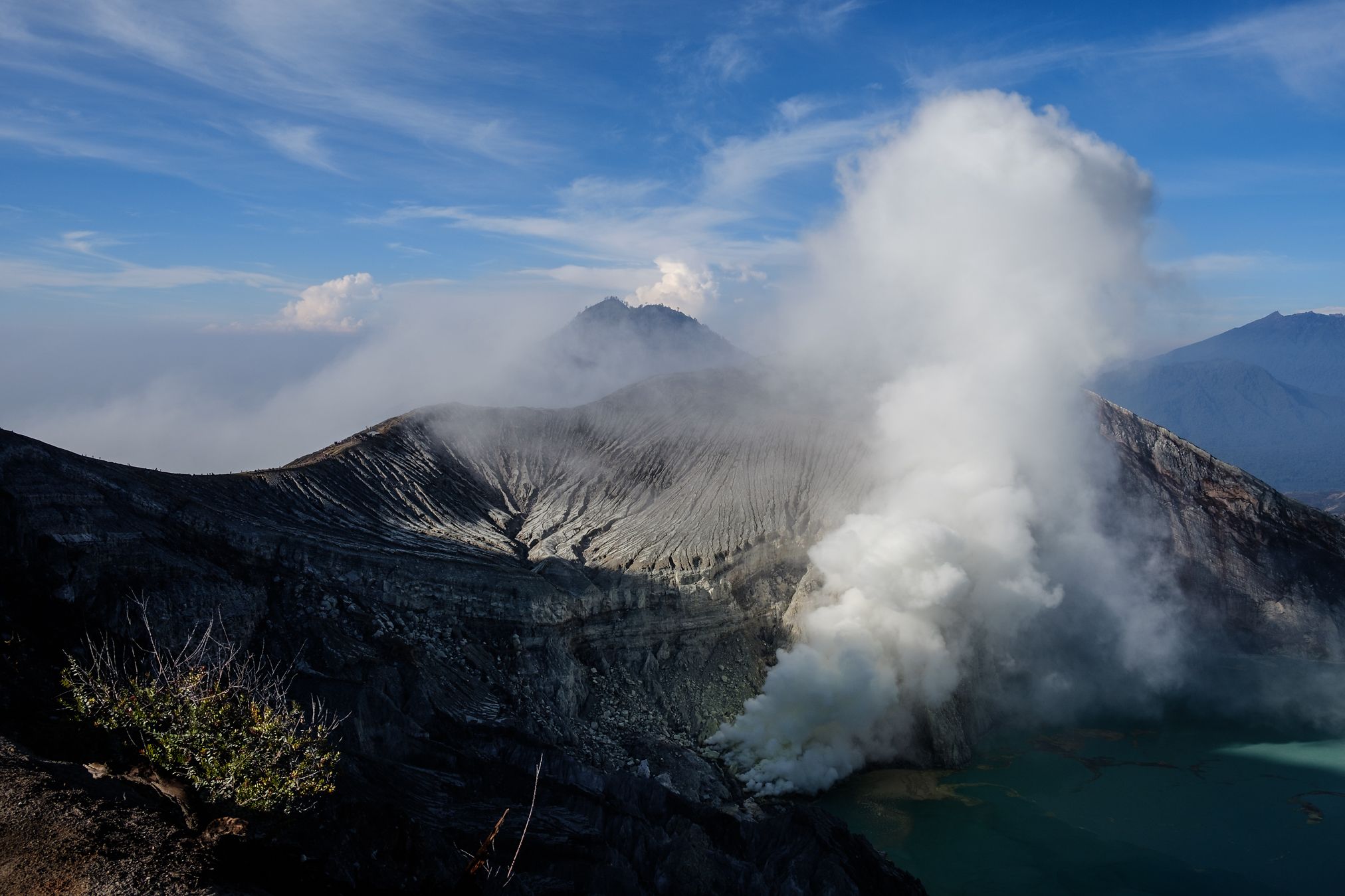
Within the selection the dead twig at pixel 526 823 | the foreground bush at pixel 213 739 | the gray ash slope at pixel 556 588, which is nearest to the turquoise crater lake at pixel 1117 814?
the gray ash slope at pixel 556 588

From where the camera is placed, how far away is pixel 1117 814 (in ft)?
143

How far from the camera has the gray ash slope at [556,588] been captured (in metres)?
31.2

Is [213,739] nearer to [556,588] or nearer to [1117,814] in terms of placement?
[556,588]

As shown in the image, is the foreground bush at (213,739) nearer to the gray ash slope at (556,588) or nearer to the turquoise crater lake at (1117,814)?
the gray ash slope at (556,588)

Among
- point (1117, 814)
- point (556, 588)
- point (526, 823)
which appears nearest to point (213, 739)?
point (526, 823)

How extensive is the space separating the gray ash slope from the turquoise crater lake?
4231mm

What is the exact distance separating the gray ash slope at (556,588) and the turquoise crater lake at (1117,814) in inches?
167

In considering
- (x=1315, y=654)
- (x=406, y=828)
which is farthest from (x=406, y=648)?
(x=1315, y=654)

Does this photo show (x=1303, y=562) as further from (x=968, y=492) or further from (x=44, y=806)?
(x=44, y=806)

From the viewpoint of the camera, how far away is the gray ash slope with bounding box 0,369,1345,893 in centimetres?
3123

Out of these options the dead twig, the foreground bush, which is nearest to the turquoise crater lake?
the dead twig

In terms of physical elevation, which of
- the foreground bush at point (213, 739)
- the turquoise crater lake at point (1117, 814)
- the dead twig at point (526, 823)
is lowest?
the turquoise crater lake at point (1117, 814)

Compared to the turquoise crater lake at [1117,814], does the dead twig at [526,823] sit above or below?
above

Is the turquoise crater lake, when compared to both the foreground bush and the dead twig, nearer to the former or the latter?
the dead twig
